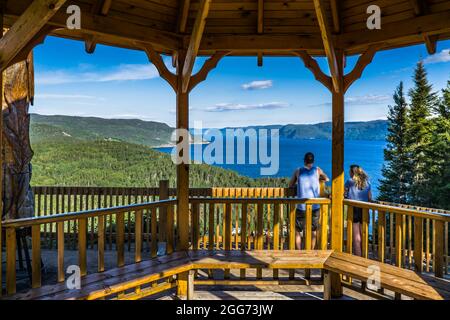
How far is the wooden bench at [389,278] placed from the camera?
11.4 ft

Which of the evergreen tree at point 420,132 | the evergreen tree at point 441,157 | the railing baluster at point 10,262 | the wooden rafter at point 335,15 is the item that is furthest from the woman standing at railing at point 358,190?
the evergreen tree at point 420,132

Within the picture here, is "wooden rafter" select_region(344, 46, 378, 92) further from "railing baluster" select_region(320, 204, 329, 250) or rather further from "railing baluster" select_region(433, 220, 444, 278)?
"railing baluster" select_region(433, 220, 444, 278)

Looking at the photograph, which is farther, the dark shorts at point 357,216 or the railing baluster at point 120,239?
the dark shorts at point 357,216

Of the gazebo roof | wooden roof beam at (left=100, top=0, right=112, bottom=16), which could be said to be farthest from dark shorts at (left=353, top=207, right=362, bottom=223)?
wooden roof beam at (left=100, top=0, right=112, bottom=16)

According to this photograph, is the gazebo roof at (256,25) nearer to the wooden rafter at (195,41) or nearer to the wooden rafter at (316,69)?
the wooden rafter at (316,69)

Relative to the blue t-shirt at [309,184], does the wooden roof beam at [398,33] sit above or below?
above

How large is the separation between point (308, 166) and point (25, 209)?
14.5ft

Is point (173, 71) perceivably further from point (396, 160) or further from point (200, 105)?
point (200, 105)

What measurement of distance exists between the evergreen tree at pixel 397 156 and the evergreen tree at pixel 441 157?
2537 mm

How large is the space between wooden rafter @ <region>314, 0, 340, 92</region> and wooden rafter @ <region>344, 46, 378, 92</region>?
220 mm

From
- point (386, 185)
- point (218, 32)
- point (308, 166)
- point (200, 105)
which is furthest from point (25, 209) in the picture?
point (200, 105)

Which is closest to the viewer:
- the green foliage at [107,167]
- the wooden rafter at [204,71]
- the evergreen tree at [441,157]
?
the wooden rafter at [204,71]

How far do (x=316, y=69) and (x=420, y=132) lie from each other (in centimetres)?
2239

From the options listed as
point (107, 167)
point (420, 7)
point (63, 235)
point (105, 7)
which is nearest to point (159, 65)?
point (105, 7)
